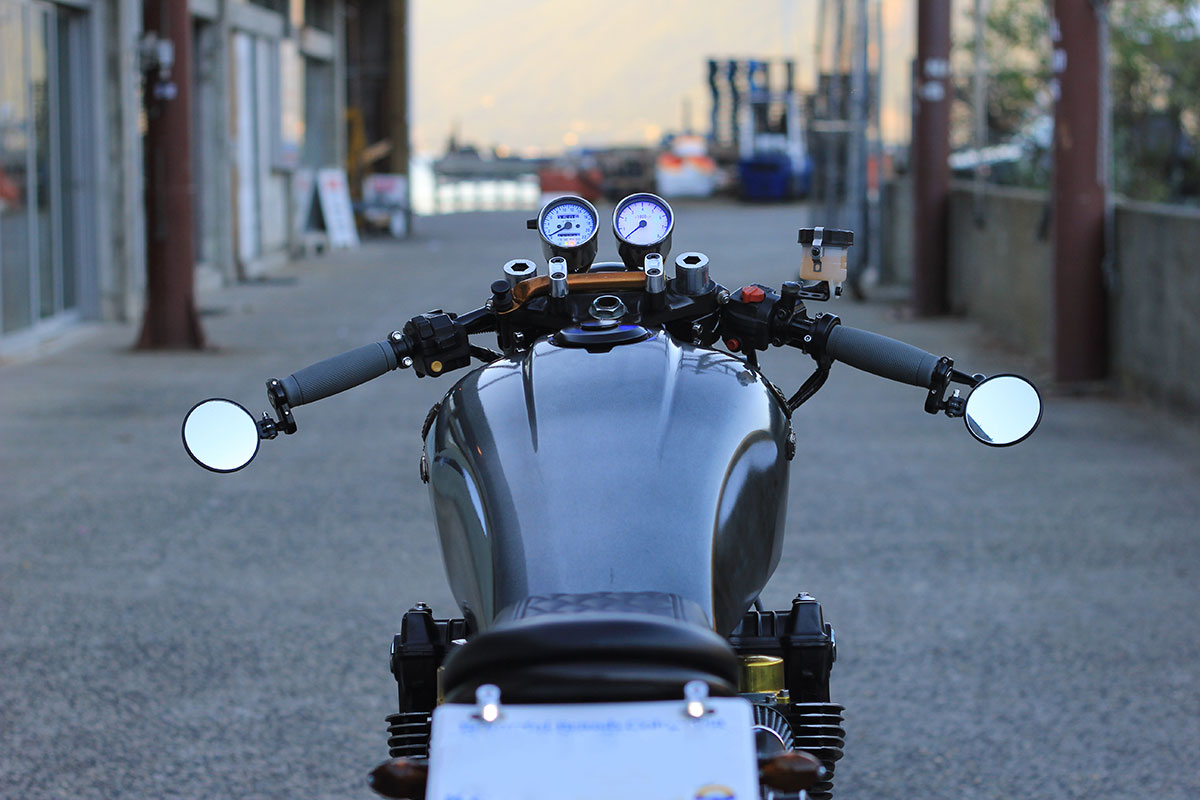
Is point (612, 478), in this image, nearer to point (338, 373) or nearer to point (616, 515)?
point (616, 515)

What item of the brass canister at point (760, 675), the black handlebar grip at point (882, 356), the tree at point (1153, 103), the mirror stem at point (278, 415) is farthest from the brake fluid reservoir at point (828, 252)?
the tree at point (1153, 103)

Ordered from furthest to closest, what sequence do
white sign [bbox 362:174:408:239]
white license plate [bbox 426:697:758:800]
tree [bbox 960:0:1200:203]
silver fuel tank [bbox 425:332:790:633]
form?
1. white sign [bbox 362:174:408:239]
2. tree [bbox 960:0:1200:203]
3. silver fuel tank [bbox 425:332:790:633]
4. white license plate [bbox 426:697:758:800]

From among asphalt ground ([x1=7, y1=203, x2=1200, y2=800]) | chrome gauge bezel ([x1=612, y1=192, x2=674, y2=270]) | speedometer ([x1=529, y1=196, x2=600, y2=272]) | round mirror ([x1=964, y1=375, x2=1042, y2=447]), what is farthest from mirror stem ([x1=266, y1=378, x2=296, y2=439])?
asphalt ground ([x1=7, y1=203, x2=1200, y2=800])

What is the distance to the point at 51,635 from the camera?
19.2ft

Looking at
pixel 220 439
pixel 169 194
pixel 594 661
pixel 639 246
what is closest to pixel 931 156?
pixel 169 194

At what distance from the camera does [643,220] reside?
2891 mm

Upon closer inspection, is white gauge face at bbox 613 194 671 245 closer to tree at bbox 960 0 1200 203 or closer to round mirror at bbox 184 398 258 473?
round mirror at bbox 184 398 258 473

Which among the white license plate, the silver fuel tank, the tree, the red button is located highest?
the tree

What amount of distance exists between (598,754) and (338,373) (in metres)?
1.10

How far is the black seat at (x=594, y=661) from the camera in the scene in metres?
1.93

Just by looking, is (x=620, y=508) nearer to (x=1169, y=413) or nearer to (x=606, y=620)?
(x=606, y=620)

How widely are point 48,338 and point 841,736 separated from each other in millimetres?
12406

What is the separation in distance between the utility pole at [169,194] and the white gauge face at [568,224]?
35.6ft

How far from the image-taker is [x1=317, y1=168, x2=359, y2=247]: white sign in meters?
26.0
